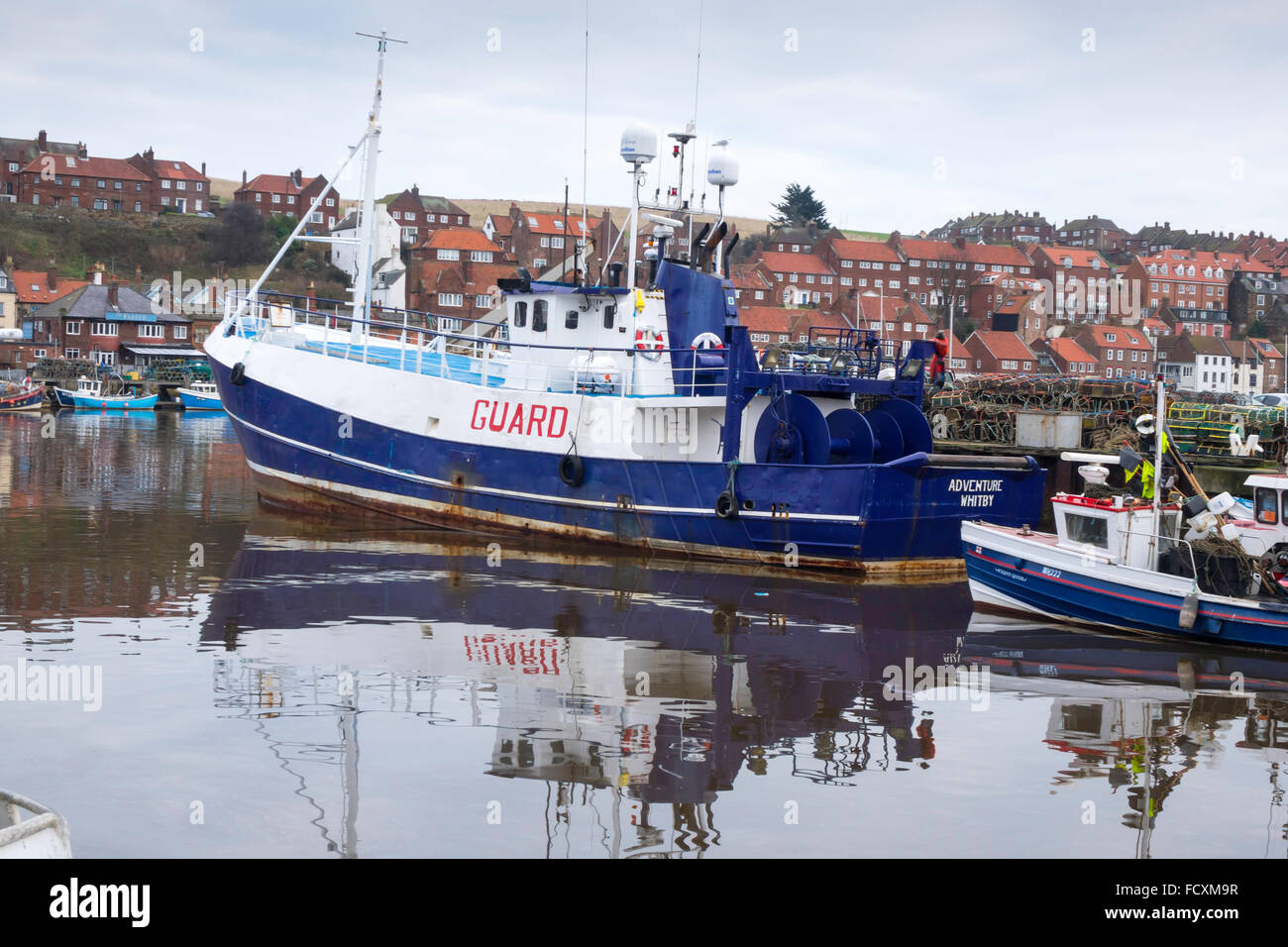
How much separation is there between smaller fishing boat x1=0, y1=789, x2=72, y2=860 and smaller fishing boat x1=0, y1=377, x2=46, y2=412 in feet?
203

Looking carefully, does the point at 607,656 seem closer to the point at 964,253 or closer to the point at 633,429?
the point at 633,429

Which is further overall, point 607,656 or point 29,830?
point 607,656

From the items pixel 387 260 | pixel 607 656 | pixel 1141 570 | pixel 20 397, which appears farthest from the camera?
pixel 387 260

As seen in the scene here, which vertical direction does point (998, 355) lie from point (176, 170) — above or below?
below

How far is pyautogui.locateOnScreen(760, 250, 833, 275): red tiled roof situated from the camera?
10181 centimetres

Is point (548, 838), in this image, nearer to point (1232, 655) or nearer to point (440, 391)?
point (1232, 655)

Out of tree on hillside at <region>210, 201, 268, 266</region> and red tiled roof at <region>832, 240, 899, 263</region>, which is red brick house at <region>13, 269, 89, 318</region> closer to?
tree on hillside at <region>210, 201, 268, 266</region>

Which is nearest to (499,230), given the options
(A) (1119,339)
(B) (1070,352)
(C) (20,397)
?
(B) (1070,352)

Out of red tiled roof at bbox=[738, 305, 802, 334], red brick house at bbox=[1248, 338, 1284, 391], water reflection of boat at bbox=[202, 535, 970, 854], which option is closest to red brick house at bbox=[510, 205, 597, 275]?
red tiled roof at bbox=[738, 305, 802, 334]

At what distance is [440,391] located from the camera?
23.5 m

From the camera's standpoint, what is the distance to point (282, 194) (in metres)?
119

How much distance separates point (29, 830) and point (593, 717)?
6.44 m
